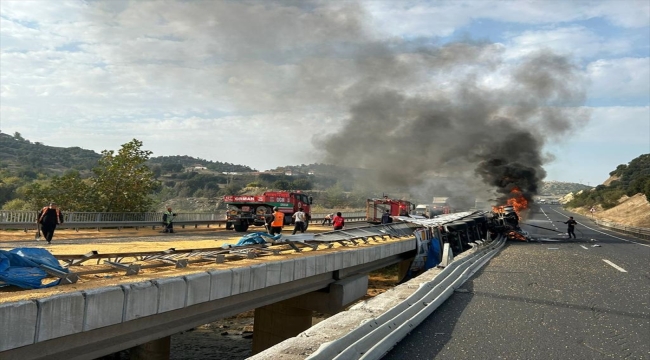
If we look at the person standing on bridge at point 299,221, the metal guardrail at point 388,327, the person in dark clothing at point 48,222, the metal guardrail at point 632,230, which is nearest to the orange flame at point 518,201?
the metal guardrail at point 632,230

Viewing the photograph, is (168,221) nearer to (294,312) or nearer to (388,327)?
(294,312)

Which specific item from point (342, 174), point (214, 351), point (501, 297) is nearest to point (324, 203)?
point (342, 174)

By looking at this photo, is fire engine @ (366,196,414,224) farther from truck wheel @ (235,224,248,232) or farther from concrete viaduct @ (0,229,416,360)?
concrete viaduct @ (0,229,416,360)

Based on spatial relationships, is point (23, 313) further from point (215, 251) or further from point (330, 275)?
point (330, 275)

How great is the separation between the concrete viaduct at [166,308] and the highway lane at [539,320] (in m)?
3.17

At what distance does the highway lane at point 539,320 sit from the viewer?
5.60 metres

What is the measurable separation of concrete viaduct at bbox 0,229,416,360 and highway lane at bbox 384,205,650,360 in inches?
125

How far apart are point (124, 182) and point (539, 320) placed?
3086 centimetres

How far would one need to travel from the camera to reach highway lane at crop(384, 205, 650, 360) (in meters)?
5.60

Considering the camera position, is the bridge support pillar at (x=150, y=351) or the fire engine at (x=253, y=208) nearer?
the bridge support pillar at (x=150, y=351)

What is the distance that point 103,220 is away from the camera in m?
29.4

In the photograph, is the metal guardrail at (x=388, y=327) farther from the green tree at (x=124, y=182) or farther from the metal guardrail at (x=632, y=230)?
the metal guardrail at (x=632, y=230)

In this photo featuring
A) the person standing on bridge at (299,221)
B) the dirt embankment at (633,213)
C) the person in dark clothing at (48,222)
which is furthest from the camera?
the dirt embankment at (633,213)

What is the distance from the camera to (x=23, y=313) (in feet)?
15.5
